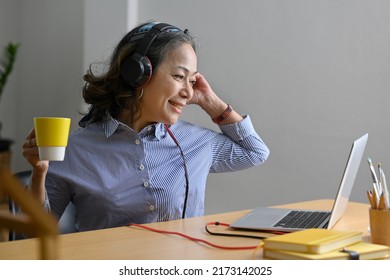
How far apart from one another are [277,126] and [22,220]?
2.71 metres

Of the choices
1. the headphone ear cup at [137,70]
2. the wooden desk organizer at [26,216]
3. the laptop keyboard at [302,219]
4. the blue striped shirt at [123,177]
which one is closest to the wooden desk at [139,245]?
the laptop keyboard at [302,219]

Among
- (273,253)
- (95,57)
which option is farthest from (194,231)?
(95,57)

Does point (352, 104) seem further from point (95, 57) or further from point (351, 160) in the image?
point (95, 57)

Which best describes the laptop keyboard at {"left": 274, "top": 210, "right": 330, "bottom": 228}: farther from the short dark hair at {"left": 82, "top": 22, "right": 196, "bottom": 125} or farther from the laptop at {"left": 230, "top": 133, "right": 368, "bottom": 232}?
the short dark hair at {"left": 82, "top": 22, "right": 196, "bottom": 125}

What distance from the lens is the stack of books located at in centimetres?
104

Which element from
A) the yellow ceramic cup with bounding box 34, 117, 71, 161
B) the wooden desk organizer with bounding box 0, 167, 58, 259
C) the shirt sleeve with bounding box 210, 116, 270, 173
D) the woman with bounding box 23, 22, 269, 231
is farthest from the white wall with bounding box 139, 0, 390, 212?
the wooden desk organizer with bounding box 0, 167, 58, 259

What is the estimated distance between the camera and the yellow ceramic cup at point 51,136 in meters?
1.29

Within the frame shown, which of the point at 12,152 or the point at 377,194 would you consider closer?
the point at 377,194

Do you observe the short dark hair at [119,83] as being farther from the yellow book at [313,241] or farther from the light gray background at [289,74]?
the light gray background at [289,74]

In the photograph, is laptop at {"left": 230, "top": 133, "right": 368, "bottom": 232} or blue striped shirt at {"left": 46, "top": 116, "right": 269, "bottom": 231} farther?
blue striped shirt at {"left": 46, "top": 116, "right": 269, "bottom": 231}

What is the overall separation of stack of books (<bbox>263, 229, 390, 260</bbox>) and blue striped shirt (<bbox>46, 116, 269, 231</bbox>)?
64cm

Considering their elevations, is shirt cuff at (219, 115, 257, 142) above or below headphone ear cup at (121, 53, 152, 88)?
below
